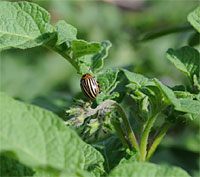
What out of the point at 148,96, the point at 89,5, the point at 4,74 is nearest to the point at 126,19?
the point at 89,5

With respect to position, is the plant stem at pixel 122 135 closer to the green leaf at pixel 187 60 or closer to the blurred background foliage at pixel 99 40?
the green leaf at pixel 187 60

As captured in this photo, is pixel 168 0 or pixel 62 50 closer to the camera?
pixel 62 50

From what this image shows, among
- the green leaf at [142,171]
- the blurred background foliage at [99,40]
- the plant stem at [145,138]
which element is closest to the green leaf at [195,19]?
the plant stem at [145,138]

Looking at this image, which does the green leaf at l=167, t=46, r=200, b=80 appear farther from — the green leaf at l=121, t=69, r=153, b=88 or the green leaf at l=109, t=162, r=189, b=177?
the green leaf at l=109, t=162, r=189, b=177

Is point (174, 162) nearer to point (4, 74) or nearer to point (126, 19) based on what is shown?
point (4, 74)

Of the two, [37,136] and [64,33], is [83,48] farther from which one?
[37,136]

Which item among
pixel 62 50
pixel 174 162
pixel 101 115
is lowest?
pixel 174 162

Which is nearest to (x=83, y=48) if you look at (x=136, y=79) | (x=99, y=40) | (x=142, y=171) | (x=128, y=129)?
(x=136, y=79)
